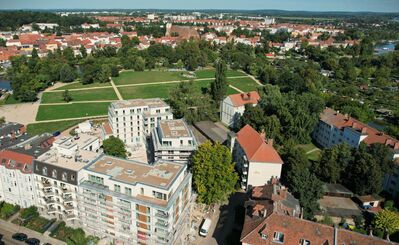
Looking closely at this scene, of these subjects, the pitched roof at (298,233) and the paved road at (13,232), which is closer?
the pitched roof at (298,233)

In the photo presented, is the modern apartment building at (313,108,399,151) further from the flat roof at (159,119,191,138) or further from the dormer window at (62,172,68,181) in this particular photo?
the dormer window at (62,172,68,181)

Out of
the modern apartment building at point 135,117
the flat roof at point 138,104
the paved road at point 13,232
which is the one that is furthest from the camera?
the flat roof at point 138,104

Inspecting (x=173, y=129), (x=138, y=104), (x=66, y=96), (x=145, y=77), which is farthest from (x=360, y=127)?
(x=145, y=77)

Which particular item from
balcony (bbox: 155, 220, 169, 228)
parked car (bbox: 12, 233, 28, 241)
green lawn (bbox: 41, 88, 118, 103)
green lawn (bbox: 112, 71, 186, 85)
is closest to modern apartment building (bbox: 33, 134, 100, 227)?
parked car (bbox: 12, 233, 28, 241)

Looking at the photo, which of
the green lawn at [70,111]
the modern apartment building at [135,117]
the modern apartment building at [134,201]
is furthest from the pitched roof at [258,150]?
the green lawn at [70,111]

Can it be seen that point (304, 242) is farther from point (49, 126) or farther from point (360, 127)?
point (49, 126)

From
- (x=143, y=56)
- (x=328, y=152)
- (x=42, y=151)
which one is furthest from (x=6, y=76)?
(x=328, y=152)

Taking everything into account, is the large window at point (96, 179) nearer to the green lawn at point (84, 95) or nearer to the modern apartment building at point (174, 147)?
the modern apartment building at point (174, 147)
